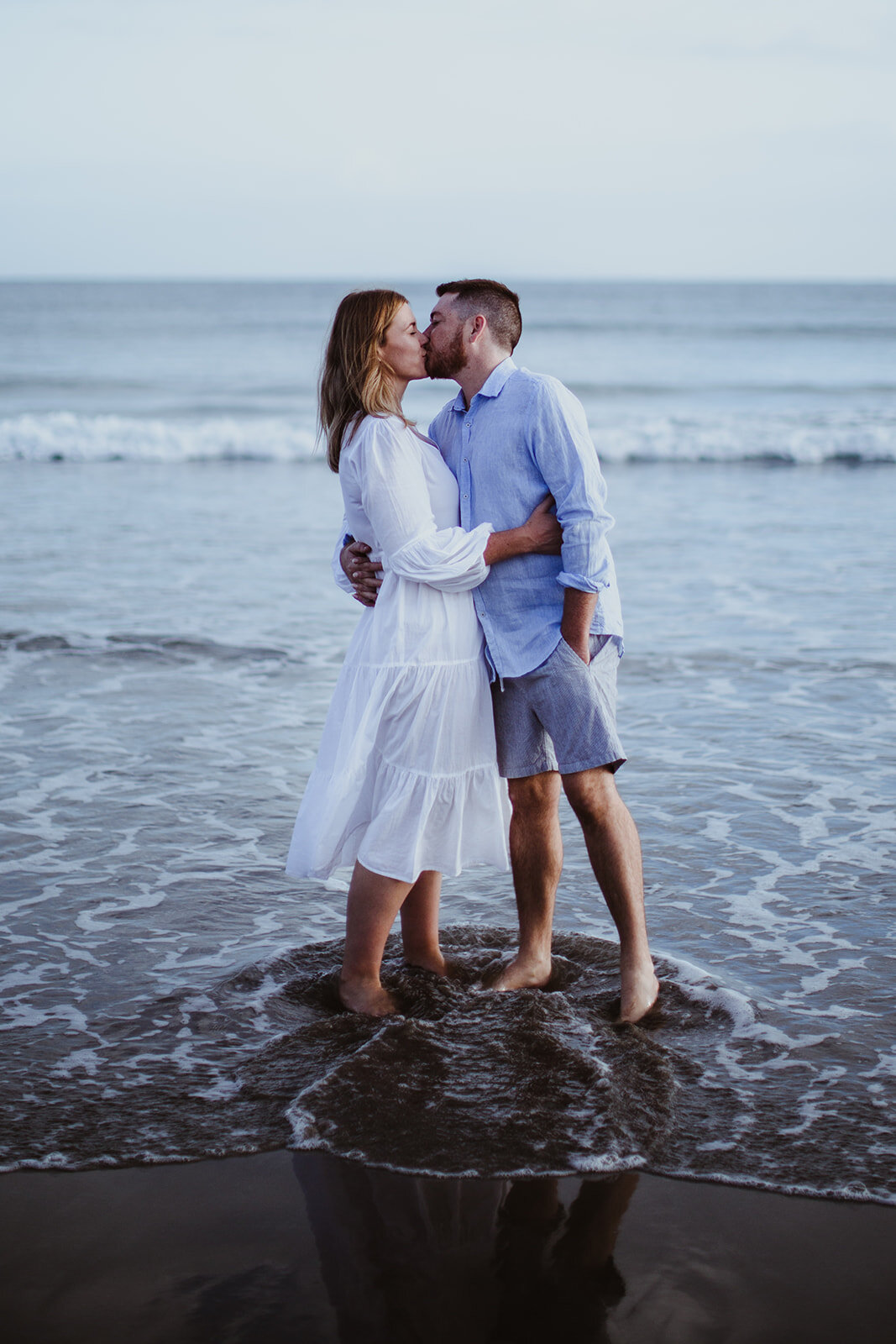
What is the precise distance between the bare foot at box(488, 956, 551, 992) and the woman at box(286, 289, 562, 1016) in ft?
1.19

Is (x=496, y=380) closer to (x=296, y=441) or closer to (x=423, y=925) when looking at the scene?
(x=423, y=925)

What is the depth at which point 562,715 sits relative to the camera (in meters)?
3.45

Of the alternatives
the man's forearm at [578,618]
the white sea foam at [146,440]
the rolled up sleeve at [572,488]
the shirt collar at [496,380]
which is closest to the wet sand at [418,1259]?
the man's forearm at [578,618]

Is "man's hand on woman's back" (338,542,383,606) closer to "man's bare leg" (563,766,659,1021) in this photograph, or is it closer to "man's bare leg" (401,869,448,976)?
"man's bare leg" (563,766,659,1021)

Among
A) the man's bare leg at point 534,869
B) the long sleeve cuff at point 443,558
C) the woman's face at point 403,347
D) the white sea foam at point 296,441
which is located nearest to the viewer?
the long sleeve cuff at point 443,558

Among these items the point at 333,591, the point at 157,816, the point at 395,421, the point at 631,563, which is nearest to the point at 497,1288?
the point at 395,421

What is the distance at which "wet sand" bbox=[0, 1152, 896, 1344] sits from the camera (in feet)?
7.51

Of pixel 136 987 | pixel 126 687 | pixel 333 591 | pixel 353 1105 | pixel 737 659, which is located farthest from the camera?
pixel 333 591

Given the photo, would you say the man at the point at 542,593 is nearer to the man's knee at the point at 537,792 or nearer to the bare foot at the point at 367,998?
the man's knee at the point at 537,792

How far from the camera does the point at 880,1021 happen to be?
11.5ft

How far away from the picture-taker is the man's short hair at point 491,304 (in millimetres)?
3512

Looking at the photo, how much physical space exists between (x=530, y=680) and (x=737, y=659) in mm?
4409

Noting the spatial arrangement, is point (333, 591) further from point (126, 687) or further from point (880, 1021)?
point (880, 1021)

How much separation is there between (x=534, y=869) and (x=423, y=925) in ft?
1.28
